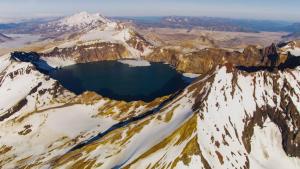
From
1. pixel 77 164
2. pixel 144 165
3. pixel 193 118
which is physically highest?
pixel 193 118

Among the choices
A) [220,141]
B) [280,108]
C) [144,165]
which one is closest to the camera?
Result: [144,165]

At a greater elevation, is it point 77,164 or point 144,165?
point 144,165

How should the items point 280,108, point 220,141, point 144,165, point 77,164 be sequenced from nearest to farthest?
point 144,165 < point 220,141 < point 77,164 < point 280,108

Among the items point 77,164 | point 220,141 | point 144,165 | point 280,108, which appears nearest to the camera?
point 144,165

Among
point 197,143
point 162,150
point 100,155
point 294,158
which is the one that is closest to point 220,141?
point 197,143

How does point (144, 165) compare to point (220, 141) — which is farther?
point (220, 141)

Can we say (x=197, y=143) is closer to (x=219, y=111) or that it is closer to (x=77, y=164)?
(x=219, y=111)

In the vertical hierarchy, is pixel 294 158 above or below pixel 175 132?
below

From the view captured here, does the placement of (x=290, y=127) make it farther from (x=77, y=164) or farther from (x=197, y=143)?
(x=77, y=164)

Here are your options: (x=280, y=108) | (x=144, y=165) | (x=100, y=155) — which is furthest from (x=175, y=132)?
(x=280, y=108)
